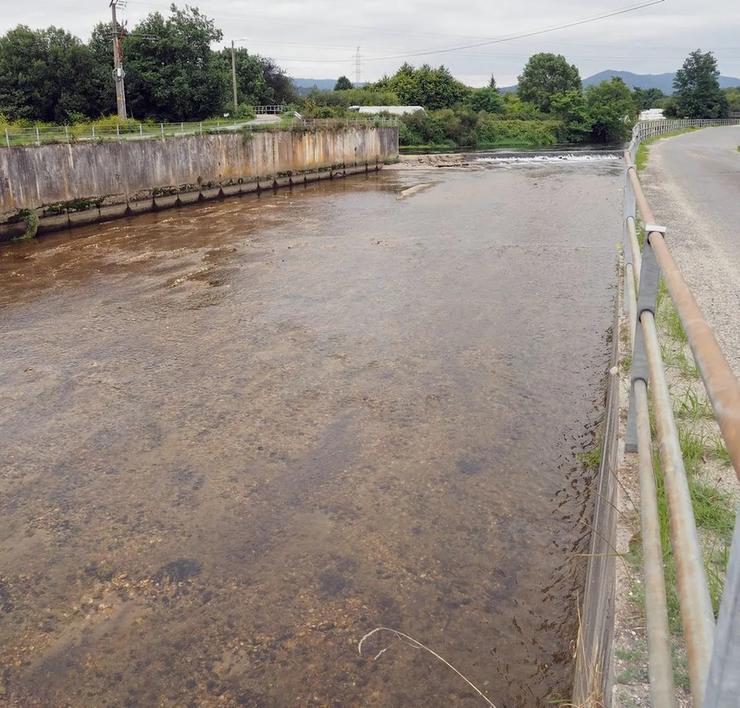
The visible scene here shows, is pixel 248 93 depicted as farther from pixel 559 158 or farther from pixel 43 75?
pixel 559 158

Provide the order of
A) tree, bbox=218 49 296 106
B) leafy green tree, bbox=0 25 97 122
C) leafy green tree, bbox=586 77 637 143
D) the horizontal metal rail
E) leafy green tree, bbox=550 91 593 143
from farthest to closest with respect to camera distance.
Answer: leafy green tree, bbox=550 91 593 143, leafy green tree, bbox=586 77 637 143, tree, bbox=218 49 296 106, leafy green tree, bbox=0 25 97 122, the horizontal metal rail

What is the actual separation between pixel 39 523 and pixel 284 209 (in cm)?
1824

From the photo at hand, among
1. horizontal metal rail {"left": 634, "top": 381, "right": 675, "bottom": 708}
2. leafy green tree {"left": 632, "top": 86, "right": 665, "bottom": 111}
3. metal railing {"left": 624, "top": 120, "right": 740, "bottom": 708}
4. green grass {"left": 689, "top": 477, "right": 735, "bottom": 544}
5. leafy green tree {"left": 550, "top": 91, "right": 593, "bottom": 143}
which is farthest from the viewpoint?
leafy green tree {"left": 632, "top": 86, "right": 665, "bottom": 111}

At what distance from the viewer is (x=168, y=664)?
3754 millimetres

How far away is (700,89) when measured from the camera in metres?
83.6

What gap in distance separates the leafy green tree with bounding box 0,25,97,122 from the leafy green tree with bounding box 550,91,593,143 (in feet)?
148

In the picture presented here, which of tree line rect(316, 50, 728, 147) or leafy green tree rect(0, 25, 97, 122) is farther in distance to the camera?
tree line rect(316, 50, 728, 147)

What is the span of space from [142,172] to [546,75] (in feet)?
347

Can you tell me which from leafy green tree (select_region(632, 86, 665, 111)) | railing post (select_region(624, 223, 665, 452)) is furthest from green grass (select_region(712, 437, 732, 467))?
leafy green tree (select_region(632, 86, 665, 111))

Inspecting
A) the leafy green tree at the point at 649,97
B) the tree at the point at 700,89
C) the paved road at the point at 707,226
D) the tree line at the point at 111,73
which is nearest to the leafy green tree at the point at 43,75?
the tree line at the point at 111,73

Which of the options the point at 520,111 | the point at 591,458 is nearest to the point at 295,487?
the point at 591,458

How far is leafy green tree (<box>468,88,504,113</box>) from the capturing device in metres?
81.3

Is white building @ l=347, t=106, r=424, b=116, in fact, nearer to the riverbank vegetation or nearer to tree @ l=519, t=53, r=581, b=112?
the riverbank vegetation

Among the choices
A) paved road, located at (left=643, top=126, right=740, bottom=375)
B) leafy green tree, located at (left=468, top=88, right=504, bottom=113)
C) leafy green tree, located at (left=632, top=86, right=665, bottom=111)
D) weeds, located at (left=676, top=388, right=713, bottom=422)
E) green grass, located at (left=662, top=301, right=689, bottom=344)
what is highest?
leafy green tree, located at (left=632, top=86, right=665, bottom=111)
